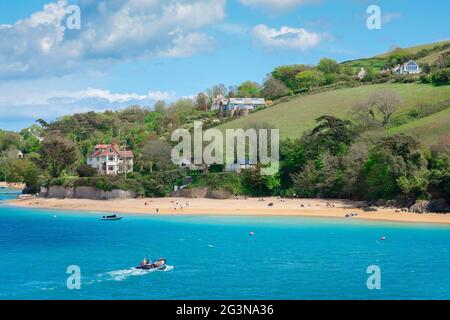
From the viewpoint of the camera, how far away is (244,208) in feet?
266

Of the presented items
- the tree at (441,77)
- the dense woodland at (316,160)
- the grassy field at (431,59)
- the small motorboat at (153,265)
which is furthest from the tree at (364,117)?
the small motorboat at (153,265)

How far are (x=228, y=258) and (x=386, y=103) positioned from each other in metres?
70.4

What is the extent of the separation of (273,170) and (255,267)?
49495 millimetres

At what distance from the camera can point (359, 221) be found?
6781 cm

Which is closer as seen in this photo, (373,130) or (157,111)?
(373,130)

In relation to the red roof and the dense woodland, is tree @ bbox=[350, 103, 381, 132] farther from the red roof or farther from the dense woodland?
the red roof

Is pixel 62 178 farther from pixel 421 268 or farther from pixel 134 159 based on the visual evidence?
pixel 421 268

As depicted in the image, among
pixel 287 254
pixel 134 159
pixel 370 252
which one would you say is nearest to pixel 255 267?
pixel 287 254

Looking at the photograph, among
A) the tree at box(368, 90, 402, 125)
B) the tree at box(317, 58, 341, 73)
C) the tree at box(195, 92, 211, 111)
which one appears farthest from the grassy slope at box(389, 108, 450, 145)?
the tree at box(195, 92, 211, 111)

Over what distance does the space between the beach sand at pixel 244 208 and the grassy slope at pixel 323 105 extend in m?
29.5

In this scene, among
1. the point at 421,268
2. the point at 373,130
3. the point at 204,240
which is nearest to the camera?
the point at 421,268

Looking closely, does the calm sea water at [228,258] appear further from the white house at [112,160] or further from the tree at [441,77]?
the tree at [441,77]

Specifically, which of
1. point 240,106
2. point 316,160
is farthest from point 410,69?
point 316,160

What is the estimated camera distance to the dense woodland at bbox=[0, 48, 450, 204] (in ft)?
248
